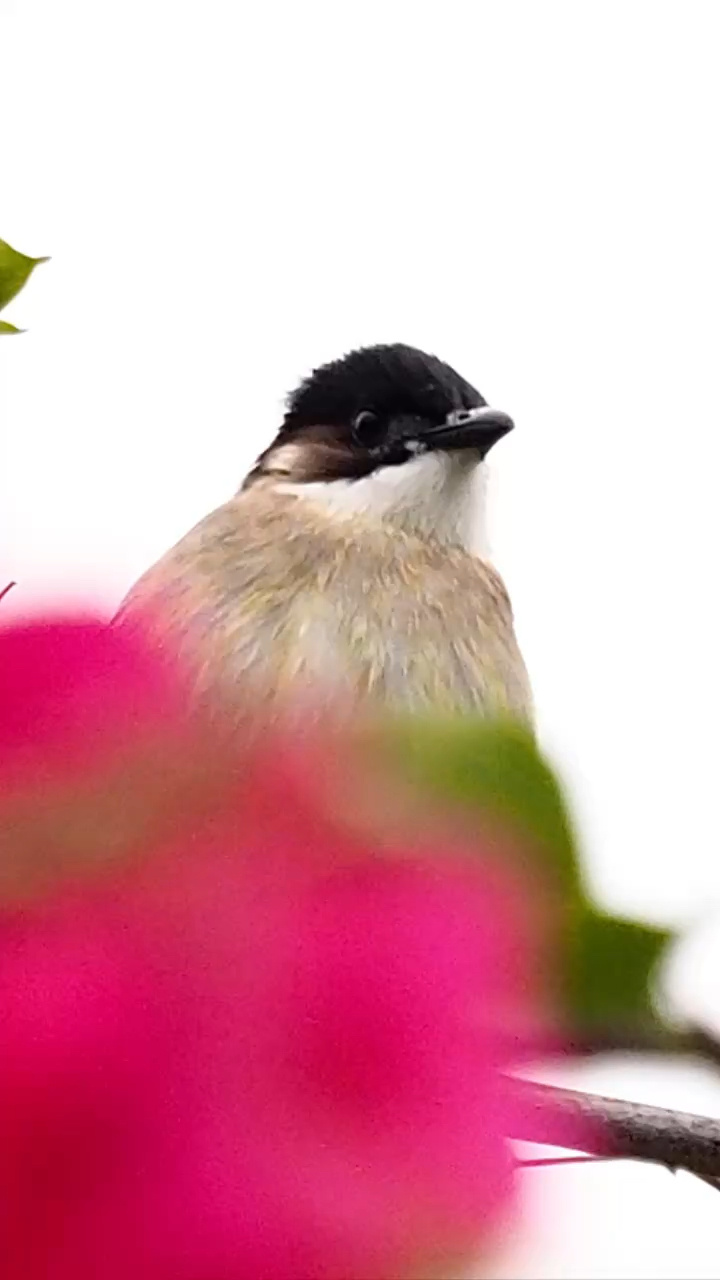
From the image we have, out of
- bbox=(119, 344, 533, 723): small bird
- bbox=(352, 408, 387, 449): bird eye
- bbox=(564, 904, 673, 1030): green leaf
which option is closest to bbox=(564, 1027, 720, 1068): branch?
bbox=(564, 904, 673, 1030): green leaf

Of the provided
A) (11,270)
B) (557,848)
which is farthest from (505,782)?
(11,270)

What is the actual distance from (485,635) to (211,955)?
18 centimetres

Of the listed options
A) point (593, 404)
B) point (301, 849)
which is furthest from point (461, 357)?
point (301, 849)

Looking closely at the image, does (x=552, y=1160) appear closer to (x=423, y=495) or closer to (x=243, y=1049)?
(x=243, y=1049)

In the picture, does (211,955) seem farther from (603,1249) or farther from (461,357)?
(461,357)

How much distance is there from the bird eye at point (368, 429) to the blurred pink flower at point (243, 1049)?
0.23 meters

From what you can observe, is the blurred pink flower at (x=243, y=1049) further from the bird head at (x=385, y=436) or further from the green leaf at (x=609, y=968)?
the bird head at (x=385, y=436)

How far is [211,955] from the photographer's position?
9.7 inches

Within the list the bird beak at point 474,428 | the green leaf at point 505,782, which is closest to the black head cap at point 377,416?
the bird beak at point 474,428

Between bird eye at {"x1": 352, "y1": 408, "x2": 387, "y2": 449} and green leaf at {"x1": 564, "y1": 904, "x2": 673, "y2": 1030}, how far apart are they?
0.78 feet

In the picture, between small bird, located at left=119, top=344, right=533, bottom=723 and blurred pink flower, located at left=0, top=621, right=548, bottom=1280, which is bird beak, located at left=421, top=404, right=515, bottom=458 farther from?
blurred pink flower, located at left=0, top=621, right=548, bottom=1280

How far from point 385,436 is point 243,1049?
0.93 feet

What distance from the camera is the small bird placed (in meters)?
0.39

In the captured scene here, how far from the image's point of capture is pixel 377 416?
0.48 meters
